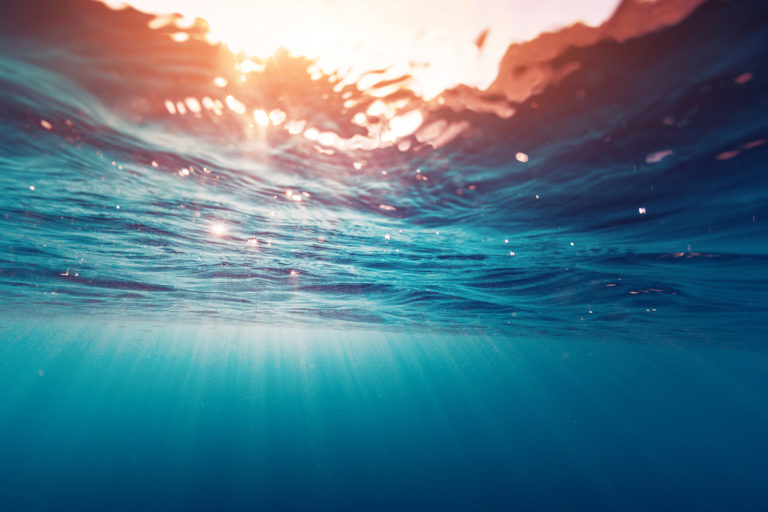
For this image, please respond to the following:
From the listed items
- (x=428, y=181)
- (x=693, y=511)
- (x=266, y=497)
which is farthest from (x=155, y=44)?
(x=693, y=511)

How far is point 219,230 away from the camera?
10.2m

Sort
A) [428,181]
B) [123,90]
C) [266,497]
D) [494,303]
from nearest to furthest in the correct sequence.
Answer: [123,90] < [428,181] < [494,303] < [266,497]

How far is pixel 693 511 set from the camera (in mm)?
27984

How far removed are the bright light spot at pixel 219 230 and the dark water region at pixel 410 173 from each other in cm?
10

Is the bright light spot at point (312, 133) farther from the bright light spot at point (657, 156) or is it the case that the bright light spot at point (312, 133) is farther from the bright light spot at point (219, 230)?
the bright light spot at point (219, 230)

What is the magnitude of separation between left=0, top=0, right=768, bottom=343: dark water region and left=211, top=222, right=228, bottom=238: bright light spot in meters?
Result: 0.10

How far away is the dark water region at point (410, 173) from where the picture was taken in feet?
13.0

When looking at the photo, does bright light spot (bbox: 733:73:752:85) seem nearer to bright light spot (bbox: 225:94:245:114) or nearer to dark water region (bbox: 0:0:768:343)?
dark water region (bbox: 0:0:768:343)

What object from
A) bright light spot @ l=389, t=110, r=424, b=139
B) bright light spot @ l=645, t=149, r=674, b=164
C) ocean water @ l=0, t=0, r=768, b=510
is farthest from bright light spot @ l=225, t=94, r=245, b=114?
bright light spot @ l=645, t=149, r=674, b=164

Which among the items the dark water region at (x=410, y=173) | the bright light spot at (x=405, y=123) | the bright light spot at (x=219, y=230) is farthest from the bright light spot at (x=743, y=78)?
the bright light spot at (x=219, y=230)

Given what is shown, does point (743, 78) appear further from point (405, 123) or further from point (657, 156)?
point (405, 123)

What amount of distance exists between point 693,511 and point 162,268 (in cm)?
4082

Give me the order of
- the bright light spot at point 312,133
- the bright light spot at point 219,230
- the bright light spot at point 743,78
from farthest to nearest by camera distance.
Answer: the bright light spot at point 219,230 < the bright light spot at point 312,133 < the bright light spot at point 743,78

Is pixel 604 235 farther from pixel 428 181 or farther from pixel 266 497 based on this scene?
pixel 266 497
